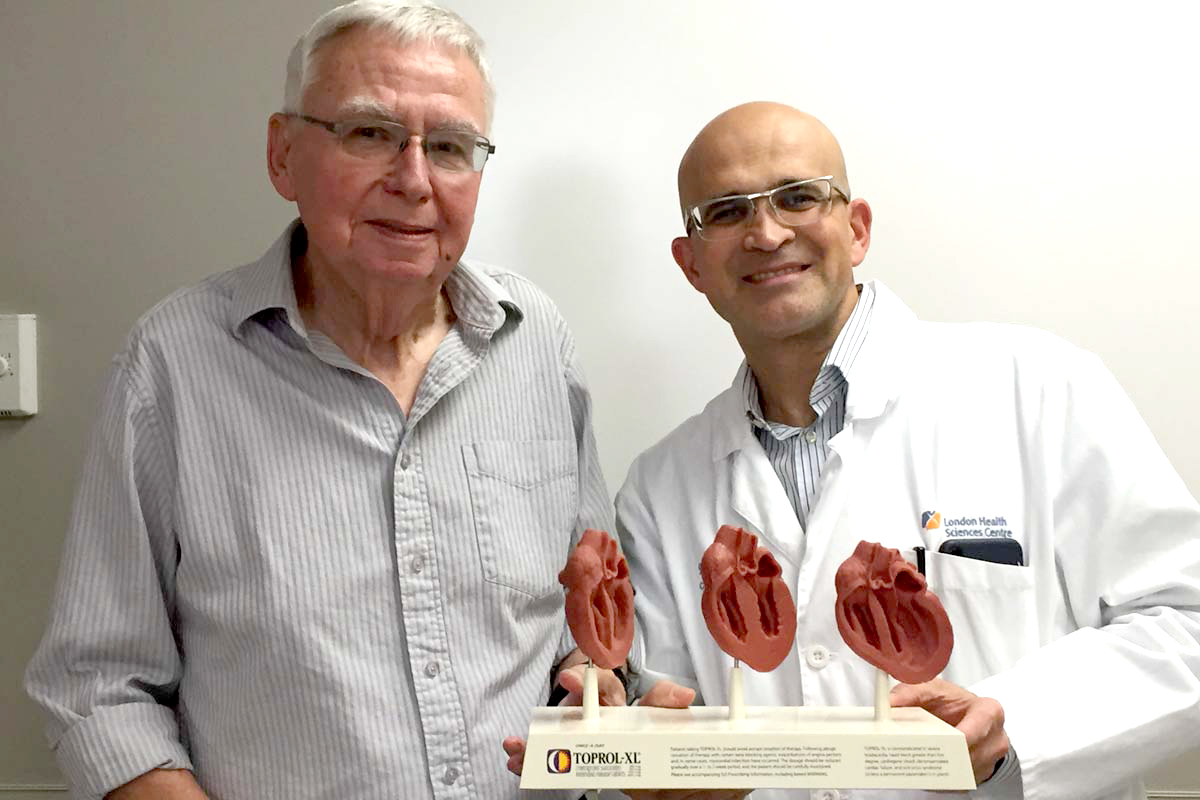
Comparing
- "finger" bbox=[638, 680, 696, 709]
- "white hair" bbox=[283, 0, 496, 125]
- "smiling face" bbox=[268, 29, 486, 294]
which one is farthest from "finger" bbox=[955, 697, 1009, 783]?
"white hair" bbox=[283, 0, 496, 125]

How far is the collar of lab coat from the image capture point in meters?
1.51

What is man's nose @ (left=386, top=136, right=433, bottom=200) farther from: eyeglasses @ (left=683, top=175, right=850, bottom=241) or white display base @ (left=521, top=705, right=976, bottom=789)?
white display base @ (left=521, top=705, right=976, bottom=789)

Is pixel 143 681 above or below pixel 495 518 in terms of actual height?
below

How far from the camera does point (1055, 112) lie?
1.78m

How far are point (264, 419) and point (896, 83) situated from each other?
1.10 metres

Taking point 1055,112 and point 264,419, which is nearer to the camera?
point 264,419

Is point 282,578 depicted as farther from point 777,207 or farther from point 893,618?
point 777,207

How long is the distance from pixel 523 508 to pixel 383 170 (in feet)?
1.48

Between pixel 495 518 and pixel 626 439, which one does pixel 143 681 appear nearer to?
pixel 495 518

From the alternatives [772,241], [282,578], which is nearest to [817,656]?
[772,241]

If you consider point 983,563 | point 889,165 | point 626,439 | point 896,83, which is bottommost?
point 983,563

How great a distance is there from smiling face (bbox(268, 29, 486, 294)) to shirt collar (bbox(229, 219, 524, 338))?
0.07 m

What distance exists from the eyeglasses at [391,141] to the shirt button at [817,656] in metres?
0.74

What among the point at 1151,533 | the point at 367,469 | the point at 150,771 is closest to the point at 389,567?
the point at 367,469
